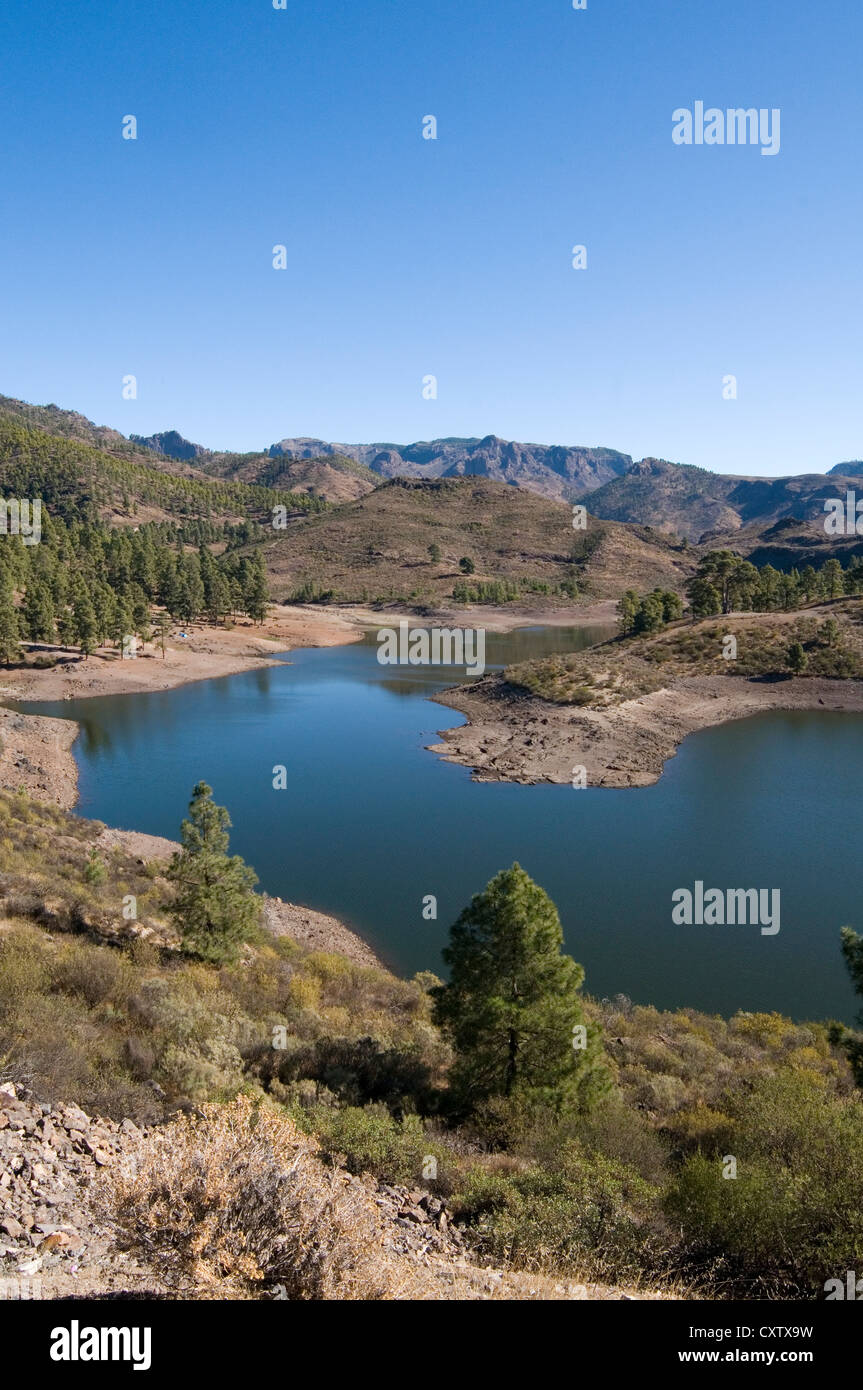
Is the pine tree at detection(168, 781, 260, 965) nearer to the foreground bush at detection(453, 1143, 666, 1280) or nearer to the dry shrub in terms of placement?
the foreground bush at detection(453, 1143, 666, 1280)

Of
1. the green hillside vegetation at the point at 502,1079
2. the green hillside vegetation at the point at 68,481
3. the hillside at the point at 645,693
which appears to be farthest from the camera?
the green hillside vegetation at the point at 68,481

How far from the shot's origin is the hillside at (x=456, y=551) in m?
141

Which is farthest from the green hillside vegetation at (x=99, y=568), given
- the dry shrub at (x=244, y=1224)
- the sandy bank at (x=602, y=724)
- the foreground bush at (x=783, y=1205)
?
the foreground bush at (x=783, y=1205)

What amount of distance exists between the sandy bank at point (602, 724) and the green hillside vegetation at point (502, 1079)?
25.2m

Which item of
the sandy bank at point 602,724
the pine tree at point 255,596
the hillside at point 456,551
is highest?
the hillside at point 456,551

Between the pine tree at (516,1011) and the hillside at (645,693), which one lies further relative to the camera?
the hillside at (645,693)

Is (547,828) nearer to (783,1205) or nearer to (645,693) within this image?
(645,693)

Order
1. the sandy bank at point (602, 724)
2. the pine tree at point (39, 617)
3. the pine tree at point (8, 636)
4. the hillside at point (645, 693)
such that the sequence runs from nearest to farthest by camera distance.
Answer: the sandy bank at point (602, 724) < the hillside at point (645, 693) < the pine tree at point (8, 636) < the pine tree at point (39, 617)

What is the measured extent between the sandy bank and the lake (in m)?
1.72

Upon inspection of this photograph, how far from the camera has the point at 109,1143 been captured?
1014cm

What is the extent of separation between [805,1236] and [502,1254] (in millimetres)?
3676

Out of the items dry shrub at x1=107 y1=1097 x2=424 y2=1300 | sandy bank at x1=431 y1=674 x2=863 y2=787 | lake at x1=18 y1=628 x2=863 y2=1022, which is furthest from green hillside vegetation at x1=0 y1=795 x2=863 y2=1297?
sandy bank at x1=431 y1=674 x2=863 y2=787

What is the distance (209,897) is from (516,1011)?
927 cm

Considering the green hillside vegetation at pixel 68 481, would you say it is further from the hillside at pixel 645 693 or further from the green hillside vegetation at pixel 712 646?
the hillside at pixel 645 693
